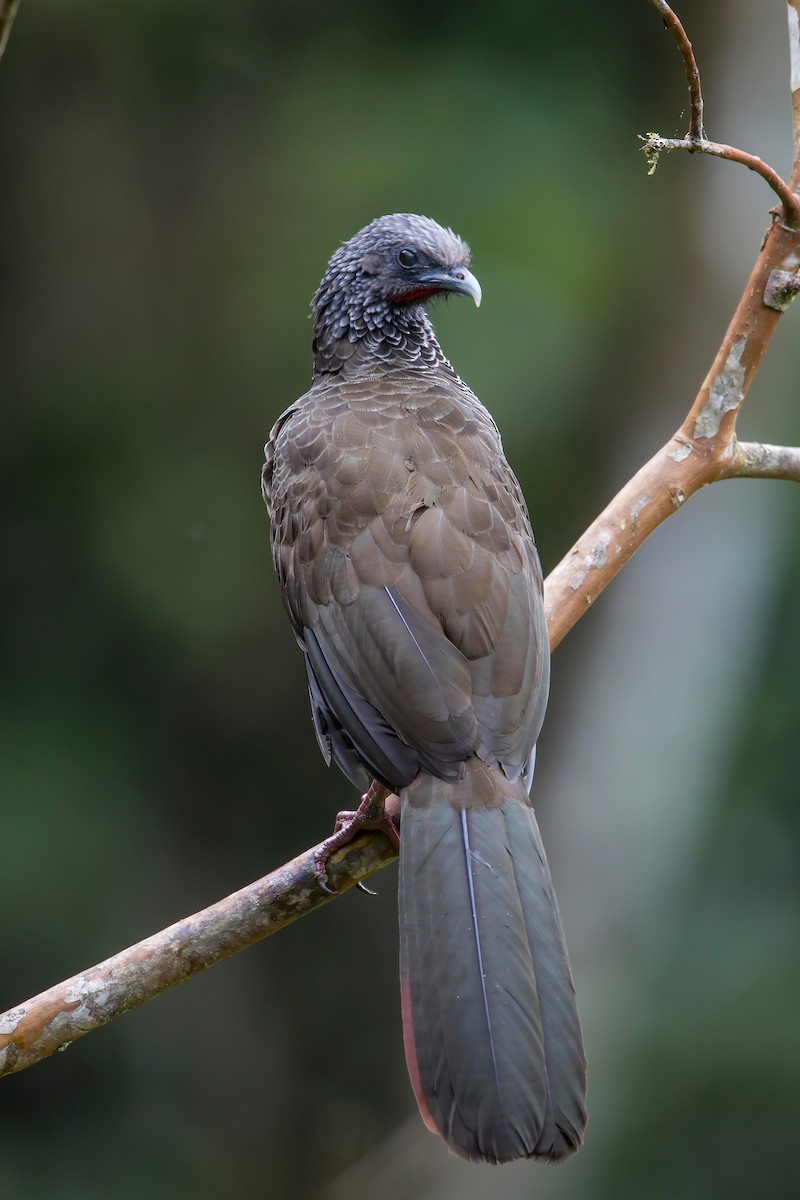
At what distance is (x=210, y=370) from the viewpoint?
22.9 feet

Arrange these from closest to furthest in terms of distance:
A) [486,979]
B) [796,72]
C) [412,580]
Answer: [486,979]
[412,580]
[796,72]

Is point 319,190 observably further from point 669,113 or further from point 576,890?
point 576,890

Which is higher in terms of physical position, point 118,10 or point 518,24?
point 518,24

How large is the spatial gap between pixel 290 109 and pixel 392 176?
2.74 feet

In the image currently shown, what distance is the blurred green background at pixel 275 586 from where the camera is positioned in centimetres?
659

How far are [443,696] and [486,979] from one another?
0.59 m

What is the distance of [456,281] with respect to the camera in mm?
3699

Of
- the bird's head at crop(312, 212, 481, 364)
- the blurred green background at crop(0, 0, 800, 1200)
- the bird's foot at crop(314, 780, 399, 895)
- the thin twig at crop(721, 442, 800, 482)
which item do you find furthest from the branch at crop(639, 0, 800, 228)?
the blurred green background at crop(0, 0, 800, 1200)

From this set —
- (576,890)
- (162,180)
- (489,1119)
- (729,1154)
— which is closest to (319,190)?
(162,180)

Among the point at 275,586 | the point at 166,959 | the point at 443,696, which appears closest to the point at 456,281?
the point at 443,696

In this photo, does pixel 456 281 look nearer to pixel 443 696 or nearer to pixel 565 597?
pixel 565 597

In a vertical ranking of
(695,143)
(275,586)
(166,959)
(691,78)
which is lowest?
(275,586)

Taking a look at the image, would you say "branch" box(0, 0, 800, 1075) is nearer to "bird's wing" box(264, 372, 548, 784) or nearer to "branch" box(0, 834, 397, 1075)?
"branch" box(0, 834, 397, 1075)

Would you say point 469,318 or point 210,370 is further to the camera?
point 210,370
